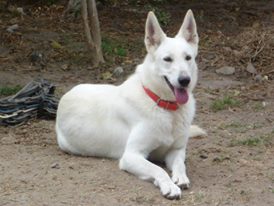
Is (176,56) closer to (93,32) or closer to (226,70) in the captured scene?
(226,70)

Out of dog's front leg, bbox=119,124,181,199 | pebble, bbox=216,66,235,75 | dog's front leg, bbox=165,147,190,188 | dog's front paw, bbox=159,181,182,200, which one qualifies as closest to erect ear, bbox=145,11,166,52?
dog's front leg, bbox=119,124,181,199

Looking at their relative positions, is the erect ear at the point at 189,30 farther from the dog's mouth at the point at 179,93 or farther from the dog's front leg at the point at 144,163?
the dog's front leg at the point at 144,163

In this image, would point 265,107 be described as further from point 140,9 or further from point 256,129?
point 140,9

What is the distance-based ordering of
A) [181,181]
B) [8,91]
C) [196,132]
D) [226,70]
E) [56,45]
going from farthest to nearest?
1. [56,45]
2. [226,70]
3. [8,91]
4. [196,132]
5. [181,181]

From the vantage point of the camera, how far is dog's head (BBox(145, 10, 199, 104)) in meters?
4.76

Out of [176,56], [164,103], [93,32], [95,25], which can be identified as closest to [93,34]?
[93,32]

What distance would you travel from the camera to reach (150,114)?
16.4ft

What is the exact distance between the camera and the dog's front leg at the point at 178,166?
4.66m

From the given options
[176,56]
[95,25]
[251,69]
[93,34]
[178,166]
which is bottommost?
[251,69]

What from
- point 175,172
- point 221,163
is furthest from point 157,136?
point 221,163

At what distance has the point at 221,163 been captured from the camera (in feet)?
17.5

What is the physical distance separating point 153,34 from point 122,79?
354 cm

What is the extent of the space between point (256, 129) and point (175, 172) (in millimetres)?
1850

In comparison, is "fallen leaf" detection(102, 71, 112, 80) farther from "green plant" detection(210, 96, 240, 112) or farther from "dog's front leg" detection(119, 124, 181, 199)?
"dog's front leg" detection(119, 124, 181, 199)
